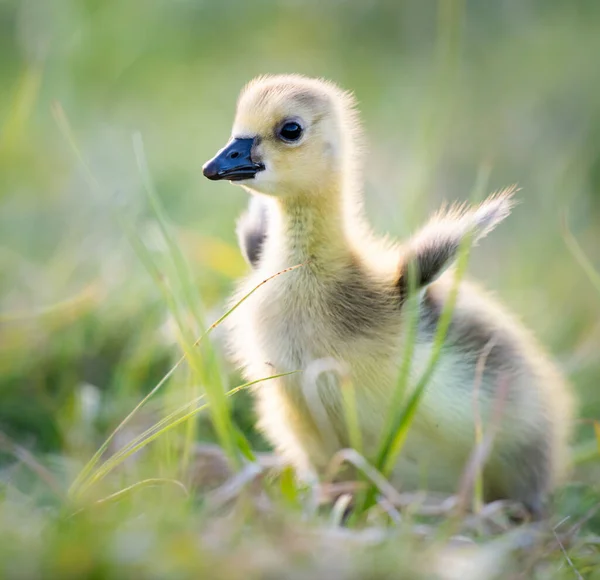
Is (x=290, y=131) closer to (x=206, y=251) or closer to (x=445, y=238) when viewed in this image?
(x=445, y=238)

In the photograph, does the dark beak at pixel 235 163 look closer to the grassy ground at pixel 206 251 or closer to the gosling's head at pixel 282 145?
the gosling's head at pixel 282 145

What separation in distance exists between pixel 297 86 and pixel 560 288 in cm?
226

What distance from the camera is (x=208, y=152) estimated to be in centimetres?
599

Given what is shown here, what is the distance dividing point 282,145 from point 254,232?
1.32ft

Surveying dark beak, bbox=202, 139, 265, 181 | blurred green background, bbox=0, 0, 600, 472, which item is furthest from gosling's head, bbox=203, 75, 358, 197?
blurred green background, bbox=0, 0, 600, 472

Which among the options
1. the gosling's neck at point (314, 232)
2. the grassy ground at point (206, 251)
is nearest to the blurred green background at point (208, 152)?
the grassy ground at point (206, 251)

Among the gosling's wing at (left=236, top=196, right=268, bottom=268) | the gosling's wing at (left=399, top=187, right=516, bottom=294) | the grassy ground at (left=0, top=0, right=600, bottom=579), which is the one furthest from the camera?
the gosling's wing at (left=236, top=196, right=268, bottom=268)

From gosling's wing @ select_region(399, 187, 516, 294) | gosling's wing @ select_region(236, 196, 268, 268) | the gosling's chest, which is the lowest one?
the gosling's chest

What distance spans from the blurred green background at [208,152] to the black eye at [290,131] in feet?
1.14

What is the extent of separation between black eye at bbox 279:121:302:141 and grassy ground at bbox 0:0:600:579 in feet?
1.17

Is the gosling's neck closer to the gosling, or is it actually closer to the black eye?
the gosling

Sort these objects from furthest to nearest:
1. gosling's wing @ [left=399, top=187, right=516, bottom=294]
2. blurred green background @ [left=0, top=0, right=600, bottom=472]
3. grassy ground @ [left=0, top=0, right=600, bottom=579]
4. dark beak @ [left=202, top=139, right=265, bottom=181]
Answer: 1. blurred green background @ [left=0, top=0, right=600, bottom=472]
2. dark beak @ [left=202, top=139, right=265, bottom=181]
3. gosling's wing @ [left=399, top=187, right=516, bottom=294]
4. grassy ground @ [left=0, top=0, right=600, bottom=579]

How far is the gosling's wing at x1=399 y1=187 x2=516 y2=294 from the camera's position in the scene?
2246mm

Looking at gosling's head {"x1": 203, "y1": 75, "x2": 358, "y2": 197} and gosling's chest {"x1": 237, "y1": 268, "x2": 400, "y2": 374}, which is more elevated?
gosling's head {"x1": 203, "y1": 75, "x2": 358, "y2": 197}
